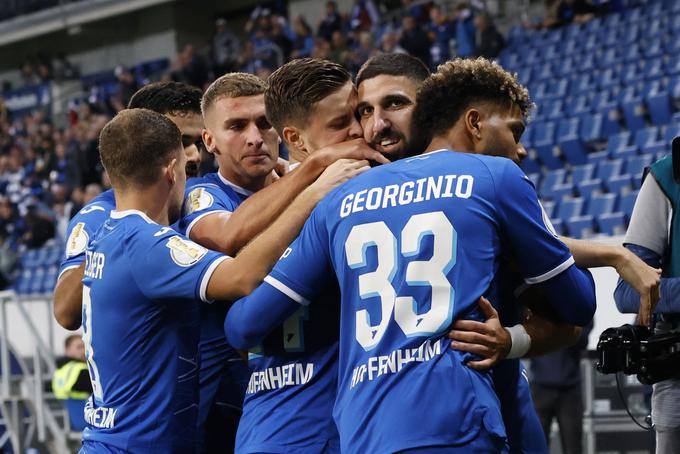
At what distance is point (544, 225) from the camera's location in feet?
8.08

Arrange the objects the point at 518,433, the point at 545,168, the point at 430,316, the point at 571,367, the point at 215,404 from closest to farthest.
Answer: the point at 430,316 < the point at 518,433 < the point at 215,404 < the point at 571,367 < the point at 545,168

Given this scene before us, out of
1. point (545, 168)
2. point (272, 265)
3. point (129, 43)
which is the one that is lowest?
point (272, 265)

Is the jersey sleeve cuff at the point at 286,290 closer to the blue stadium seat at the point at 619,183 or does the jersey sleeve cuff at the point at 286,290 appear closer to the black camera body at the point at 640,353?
the black camera body at the point at 640,353

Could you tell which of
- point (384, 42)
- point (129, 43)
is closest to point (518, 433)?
point (384, 42)

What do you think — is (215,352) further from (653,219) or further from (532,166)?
(532,166)

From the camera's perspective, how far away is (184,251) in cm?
283

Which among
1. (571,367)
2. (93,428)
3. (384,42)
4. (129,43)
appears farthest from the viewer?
(129,43)

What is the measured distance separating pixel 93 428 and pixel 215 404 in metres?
0.40

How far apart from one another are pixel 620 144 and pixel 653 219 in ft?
28.5

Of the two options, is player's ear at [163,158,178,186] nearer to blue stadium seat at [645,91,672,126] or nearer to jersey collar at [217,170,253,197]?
jersey collar at [217,170,253,197]

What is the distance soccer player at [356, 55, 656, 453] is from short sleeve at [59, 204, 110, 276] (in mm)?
1051

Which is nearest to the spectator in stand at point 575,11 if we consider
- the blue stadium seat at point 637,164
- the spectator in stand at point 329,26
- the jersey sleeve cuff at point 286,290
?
the spectator in stand at point 329,26

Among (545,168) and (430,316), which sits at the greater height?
(545,168)

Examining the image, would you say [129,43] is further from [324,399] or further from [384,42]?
[324,399]
